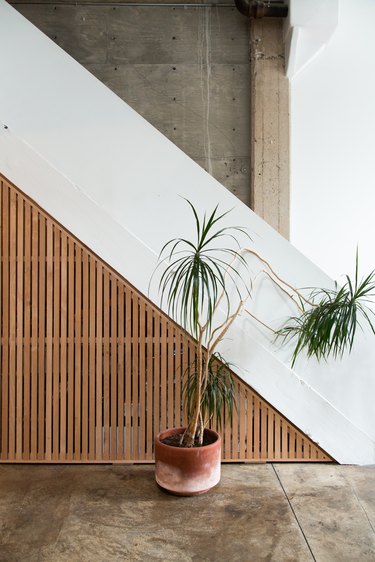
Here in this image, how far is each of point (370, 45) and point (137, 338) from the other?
3.17 meters

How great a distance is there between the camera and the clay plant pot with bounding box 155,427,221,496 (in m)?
2.96

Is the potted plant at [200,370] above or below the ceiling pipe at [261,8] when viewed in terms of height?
below

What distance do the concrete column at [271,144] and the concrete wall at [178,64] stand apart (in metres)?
0.14

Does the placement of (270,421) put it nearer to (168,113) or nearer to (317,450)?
(317,450)

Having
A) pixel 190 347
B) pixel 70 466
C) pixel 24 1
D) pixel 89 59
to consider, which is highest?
pixel 24 1

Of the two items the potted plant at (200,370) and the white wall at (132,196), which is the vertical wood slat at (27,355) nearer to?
the white wall at (132,196)

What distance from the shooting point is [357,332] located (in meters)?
3.45

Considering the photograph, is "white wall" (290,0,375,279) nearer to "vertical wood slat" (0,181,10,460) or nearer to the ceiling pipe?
the ceiling pipe

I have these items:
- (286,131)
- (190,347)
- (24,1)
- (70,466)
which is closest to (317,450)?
(190,347)

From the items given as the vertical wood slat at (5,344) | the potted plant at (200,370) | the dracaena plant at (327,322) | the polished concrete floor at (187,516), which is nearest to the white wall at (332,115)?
the dracaena plant at (327,322)

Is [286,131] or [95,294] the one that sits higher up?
[286,131]

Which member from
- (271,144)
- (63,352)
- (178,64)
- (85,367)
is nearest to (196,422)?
(85,367)

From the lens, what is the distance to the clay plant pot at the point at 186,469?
296 cm

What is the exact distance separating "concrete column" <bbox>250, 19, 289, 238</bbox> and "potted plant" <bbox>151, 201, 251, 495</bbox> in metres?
0.97
